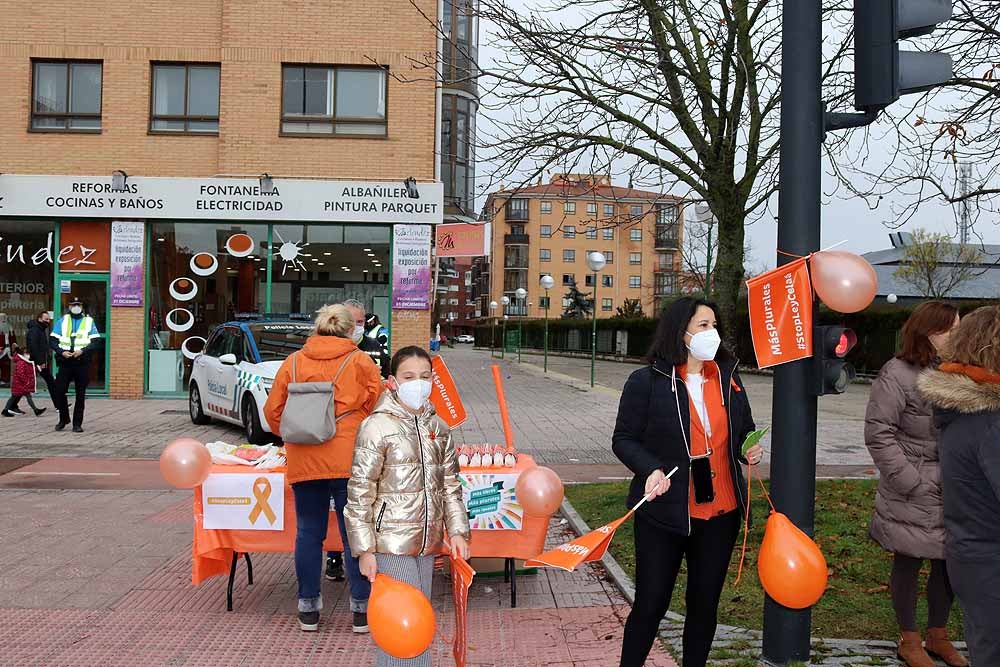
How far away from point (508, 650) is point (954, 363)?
2.79 meters

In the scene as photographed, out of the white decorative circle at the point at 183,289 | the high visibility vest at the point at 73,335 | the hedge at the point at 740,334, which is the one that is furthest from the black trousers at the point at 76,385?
the hedge at the point at 740,334

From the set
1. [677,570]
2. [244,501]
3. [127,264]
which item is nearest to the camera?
[677,570]

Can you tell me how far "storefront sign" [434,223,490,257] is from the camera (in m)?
18.7

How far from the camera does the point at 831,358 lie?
4387 mm

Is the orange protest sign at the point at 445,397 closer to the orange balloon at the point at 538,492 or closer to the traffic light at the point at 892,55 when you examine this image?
the orange balloon at the point at 538,492

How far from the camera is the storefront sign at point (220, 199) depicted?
1888cm

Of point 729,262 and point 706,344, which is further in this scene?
point 729,262

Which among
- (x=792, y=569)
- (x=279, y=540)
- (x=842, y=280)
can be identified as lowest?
(x=279, y=540)

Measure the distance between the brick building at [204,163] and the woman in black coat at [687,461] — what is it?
14.7 metres

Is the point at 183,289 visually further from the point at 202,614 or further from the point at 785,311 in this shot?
the point at 785,311

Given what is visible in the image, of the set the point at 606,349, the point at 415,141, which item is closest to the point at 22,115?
the point at 415,141

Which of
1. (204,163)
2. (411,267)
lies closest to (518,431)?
(411,267)

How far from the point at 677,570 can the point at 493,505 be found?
1941mm

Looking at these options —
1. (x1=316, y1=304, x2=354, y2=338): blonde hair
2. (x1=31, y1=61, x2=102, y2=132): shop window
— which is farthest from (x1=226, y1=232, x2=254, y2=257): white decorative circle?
(x1=316, y1=304, x2=354, y2=338): blonde hair
